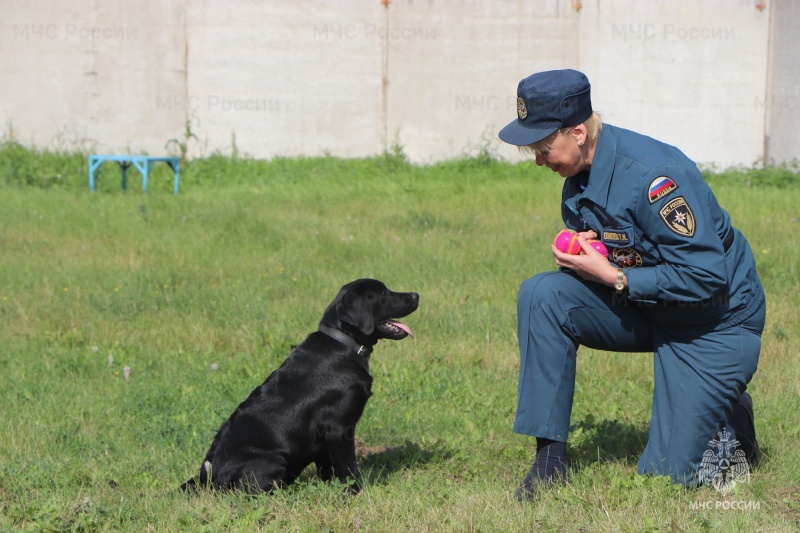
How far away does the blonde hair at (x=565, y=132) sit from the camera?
→ 11.0 ft

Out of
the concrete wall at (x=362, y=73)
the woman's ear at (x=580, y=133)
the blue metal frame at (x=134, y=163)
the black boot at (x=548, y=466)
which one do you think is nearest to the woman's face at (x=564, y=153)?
the woman's ear at (x=580, y=133)

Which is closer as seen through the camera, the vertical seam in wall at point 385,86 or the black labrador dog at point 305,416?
the black labrador dog at point 305,416

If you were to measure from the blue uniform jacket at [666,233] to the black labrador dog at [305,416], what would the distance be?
3.37ft

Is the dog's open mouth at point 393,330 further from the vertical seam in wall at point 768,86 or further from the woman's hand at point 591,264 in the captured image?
the vertical seam in wall at point 768,86

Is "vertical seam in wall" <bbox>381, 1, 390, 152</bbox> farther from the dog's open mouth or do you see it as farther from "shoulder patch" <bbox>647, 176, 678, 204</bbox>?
"shoulder patch" <bbox>647, 176, 678, 204</bbox>

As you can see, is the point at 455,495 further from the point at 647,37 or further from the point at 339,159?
the point at 647,37

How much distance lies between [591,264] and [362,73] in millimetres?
10196

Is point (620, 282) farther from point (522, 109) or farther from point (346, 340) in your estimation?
point (346, 340)

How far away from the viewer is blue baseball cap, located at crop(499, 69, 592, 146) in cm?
329

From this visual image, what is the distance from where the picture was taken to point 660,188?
10.6 feet

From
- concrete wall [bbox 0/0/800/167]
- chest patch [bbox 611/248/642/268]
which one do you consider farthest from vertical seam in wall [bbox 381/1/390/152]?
chest patch [bbox 611/248/642/268]

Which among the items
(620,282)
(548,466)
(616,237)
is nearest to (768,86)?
(616,237)

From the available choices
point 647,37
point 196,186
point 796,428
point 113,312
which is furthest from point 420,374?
point 647,37

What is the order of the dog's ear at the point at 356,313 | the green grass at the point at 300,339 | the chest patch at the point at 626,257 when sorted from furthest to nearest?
the dog's ear at the point at 356,313, the chest patch at the point at 626,257, the green grass at the point at 300,339
